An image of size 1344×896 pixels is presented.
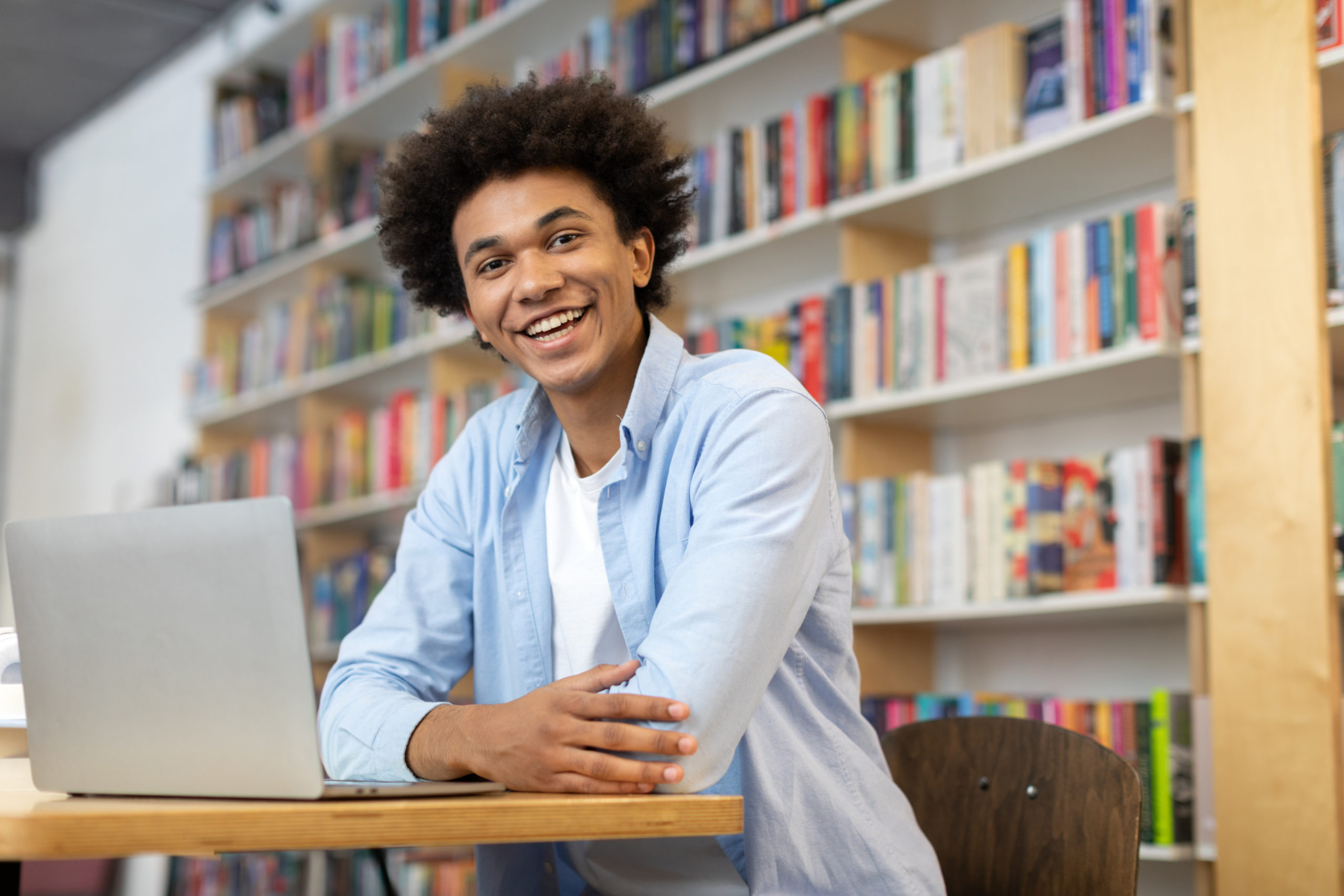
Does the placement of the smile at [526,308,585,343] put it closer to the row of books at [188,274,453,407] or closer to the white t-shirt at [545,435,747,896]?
the white t-shirt at [545,435,747,896]

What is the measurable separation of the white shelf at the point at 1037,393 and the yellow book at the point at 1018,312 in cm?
3

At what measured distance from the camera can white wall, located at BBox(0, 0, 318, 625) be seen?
518 centimetres

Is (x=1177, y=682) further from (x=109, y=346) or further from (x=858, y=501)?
(x=109, y=346)

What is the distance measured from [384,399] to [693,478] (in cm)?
304

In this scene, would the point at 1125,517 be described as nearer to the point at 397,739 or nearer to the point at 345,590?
the point at 397,739

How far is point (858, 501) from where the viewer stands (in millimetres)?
2527

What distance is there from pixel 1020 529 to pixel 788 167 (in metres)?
0.96

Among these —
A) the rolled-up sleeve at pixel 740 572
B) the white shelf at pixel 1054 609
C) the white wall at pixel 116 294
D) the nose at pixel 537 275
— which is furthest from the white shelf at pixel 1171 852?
the white wall at pixel 116 294

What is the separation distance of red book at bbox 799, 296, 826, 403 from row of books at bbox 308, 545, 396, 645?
150 cm

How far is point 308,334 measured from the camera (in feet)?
13.6

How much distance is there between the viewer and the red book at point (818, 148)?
267cm

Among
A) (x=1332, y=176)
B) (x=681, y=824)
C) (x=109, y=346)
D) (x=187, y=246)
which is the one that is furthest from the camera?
(x=109, y=346)

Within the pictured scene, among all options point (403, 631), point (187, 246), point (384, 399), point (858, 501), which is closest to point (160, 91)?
point (187, 246)

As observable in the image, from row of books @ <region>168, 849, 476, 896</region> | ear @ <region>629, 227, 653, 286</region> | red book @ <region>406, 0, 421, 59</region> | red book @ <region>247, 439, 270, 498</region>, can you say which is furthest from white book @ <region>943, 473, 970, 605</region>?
red book @ <region>247, 439, 270, 498</region>
